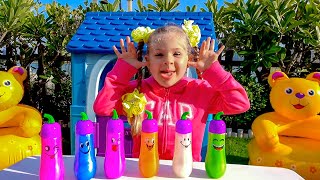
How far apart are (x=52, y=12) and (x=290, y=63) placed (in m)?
3.30

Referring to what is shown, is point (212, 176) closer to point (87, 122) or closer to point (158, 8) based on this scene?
point (87, 122)

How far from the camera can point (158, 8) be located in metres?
5.18

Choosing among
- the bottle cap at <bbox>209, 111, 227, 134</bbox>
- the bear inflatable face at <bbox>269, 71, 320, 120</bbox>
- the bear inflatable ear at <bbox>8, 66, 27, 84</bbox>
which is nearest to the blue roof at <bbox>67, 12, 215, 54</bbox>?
the bear inflatable ear at <bbox>8, 66, 27, 84</bbox>

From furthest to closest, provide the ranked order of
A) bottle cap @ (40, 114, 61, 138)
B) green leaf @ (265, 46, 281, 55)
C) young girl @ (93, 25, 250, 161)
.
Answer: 1. green leaf @ (265, 46, 281, 55)
2. young girl @ (93, 25, 250, 161)
3. bottle cap @ (40, 114, 61, 138)

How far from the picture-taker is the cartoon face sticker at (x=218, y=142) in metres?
1.47

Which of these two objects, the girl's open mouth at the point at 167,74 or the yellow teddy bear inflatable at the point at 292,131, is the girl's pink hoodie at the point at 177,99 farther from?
the yellow teddy bear inflatable at the point at 292,131

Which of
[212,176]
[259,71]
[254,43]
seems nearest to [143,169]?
[212,176]

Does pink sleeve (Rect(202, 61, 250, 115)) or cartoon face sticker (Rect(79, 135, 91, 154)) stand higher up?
pink sleeve (Rect(202, 61, 250, 115))

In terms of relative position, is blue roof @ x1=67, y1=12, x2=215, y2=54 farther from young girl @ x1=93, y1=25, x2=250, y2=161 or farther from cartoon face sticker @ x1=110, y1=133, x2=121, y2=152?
cartoon face sticker @ x1=110, y1=133, x2=121, y2=152

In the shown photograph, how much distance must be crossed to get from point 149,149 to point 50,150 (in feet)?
1.24

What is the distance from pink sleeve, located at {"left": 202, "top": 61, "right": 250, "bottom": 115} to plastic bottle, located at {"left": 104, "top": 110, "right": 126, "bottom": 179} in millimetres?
562

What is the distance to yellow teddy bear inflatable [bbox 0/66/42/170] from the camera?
11.1 feet

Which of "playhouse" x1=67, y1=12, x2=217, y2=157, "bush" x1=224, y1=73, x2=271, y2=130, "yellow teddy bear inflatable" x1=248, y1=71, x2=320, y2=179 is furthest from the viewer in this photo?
"bush" x1=224, y1=73, x2=271, y2=130

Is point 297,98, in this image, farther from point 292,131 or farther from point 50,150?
point 50,150
